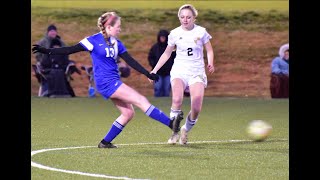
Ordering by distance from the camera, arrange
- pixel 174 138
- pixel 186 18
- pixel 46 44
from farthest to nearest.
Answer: pixel 46 44, pixel 186 18, pixel 174 138

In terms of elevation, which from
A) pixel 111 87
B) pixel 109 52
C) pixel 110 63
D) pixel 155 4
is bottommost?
pixel 111 87

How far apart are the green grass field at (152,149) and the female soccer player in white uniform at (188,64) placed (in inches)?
22.2

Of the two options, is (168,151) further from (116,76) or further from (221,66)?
(221,66)

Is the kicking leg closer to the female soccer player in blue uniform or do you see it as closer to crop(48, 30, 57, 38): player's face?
the female soccer player in blue uniform

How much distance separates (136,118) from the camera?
2064 cm

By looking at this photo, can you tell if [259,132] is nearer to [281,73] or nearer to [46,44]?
[281,73]

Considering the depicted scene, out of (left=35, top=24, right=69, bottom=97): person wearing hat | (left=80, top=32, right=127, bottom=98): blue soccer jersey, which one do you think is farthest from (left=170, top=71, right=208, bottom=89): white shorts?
(left=35, top=24, right=69, bottom=97): person wearing hat

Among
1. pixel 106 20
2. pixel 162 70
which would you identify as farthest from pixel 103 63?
pixel 162 70

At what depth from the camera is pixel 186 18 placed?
1516 centimetres

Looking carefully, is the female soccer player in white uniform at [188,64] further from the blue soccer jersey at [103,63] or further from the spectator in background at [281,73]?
the spectator in background at [281,73]

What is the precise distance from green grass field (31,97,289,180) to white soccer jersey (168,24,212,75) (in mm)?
1179

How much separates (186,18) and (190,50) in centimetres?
50
